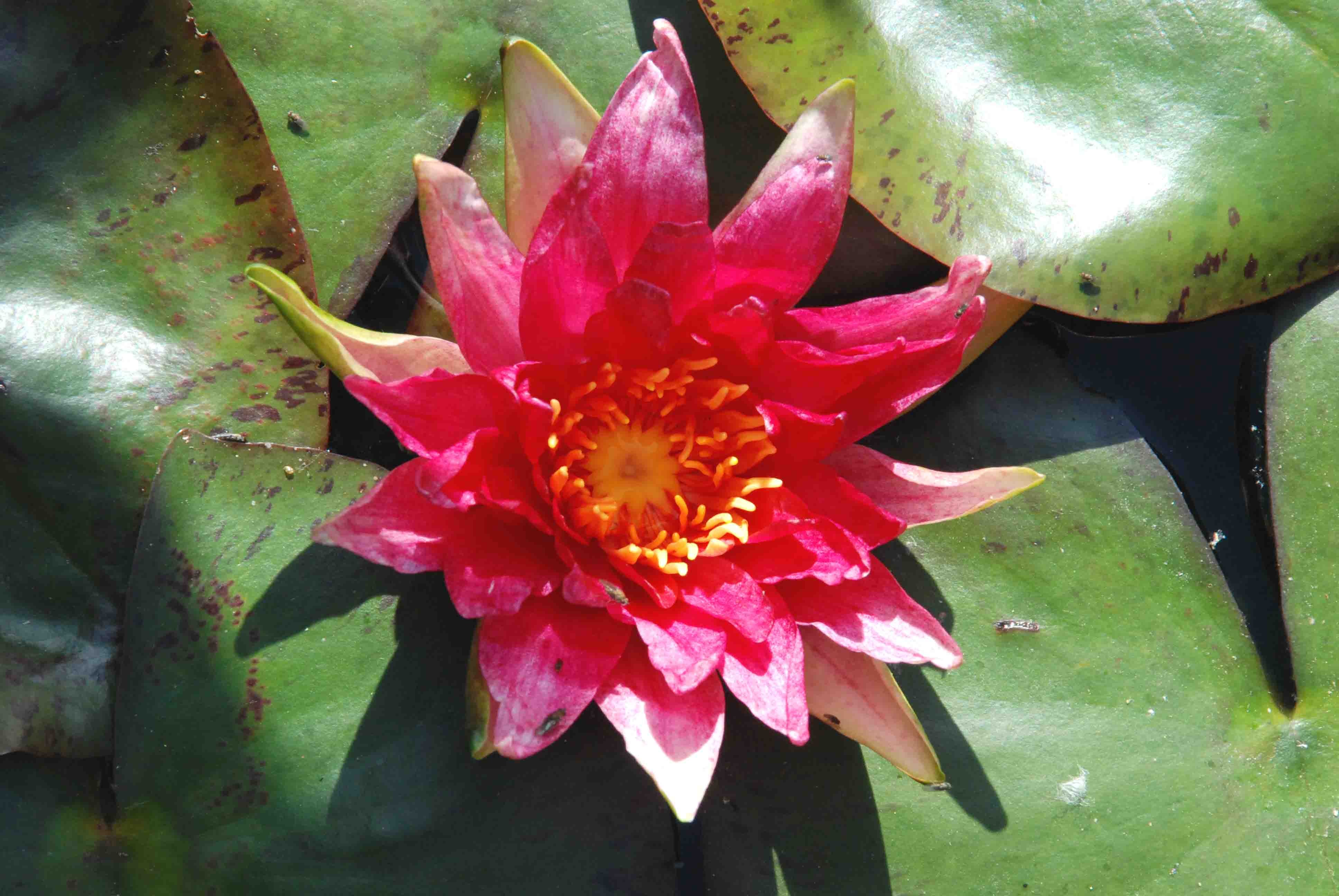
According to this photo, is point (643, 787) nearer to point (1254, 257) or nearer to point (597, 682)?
point (597, 682)

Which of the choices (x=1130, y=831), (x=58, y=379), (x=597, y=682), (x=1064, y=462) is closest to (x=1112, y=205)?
(x=1064, y=462)

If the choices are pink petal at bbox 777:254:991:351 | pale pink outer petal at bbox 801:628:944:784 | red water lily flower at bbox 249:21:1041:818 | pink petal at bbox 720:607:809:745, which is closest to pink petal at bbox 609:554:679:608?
red water lily flower at bbox 249:21:1041:818

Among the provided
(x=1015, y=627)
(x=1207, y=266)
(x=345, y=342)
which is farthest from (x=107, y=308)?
(x=1207, y=266)

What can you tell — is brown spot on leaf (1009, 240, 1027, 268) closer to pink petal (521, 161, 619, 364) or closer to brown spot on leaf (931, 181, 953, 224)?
brown spot on leaf (931, 181, 953, 224)

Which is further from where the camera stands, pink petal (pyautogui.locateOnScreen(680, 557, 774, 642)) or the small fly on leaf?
the small fly on leaf

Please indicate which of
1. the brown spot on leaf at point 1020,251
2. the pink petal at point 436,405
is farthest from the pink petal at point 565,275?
the brown spot on leaf at point 1020,251
